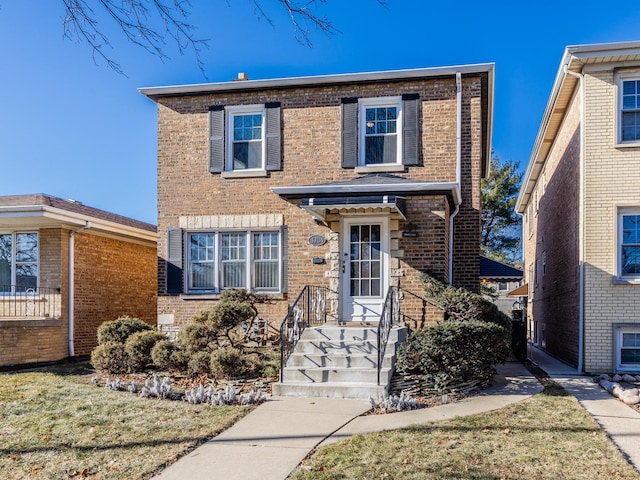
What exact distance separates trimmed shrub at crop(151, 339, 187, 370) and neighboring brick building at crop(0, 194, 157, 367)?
12.9ft

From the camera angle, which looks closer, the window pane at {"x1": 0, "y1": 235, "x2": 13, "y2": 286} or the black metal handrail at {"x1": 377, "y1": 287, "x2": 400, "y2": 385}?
the black metal handrail at {"x1": 377, "y1": 287, "x2": 400, "y2": 385}

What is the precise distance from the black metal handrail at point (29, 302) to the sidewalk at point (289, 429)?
24.1ft

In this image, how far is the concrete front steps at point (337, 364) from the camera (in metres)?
8.56

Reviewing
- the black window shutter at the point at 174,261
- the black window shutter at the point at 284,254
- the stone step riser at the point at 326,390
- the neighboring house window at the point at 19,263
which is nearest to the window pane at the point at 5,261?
the neighboring house window at the point at 19,263

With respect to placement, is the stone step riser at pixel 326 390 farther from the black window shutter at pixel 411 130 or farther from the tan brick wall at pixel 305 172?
the black window shutter at pixel 411 130

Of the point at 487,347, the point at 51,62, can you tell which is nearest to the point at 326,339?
the point at 487,347

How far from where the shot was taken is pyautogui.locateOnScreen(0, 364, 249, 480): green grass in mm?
5477

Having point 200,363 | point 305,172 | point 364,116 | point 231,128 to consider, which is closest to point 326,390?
point 200,363

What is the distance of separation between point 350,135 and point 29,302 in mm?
8520

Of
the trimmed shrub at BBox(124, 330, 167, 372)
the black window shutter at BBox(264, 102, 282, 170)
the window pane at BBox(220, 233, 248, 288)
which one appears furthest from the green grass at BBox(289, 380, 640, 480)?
the black window shutter at BBox(264, 102, 282, 170)

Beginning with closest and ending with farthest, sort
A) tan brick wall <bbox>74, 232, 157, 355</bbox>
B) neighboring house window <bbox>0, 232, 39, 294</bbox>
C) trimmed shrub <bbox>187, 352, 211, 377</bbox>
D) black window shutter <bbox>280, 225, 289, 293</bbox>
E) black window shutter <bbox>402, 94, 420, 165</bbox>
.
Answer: trimmed shrub <bbox>187, 352, 211, 377</bbox> < black window shutter <bbox>402, 94, 420, 165</bbox> < black window shutter <bbox>280, 225, 289, 293</bbox> < neighboring house window <bbox>0, 232, 39, 294</bbox> < tan brick wall <bbox>74, 232, 157, 355</bbox>

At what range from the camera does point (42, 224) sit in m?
13.3

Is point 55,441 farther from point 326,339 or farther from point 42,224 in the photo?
point 42,224

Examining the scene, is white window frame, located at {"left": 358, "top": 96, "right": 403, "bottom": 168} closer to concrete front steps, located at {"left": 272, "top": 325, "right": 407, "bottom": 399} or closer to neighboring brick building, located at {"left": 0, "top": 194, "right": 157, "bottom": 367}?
concrete front steps, located at {"left": 272, "top": 325, "right": 407, "bottom": 399}
